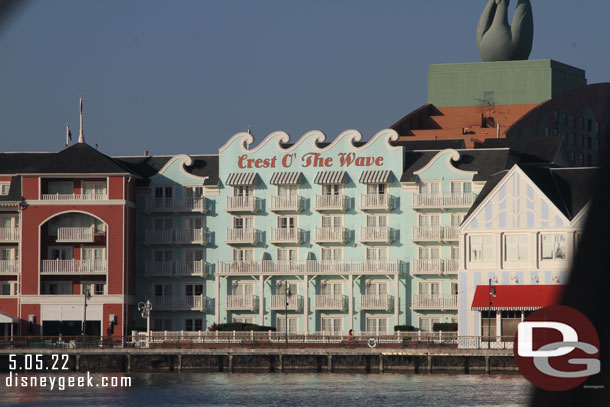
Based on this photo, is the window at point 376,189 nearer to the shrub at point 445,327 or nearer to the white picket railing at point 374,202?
the white picket railing at point 374,202

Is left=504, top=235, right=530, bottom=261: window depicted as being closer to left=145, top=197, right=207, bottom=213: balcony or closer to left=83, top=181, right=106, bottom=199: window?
left=145, top=197, right=207, bottom=213: balcony

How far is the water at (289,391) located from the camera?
6606cm

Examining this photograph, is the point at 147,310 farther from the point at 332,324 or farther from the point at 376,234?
the point at 376,234

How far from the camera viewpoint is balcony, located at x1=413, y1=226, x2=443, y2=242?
95.6m

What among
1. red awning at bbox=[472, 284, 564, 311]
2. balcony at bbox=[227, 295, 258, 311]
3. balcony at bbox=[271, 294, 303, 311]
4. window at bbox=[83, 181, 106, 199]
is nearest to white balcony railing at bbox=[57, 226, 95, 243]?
window at bbox=[83, 181, 106, 199]

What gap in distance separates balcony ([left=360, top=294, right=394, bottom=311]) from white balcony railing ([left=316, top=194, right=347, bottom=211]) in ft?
24.7

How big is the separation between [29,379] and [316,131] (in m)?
30.9

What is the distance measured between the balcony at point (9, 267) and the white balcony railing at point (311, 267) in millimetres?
16228

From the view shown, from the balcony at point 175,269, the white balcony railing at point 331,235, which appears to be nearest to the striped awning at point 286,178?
the white balcony railing at point 331,235

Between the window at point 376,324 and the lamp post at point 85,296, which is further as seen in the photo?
the window at point 376,324

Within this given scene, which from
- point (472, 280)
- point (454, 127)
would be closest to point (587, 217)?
point (472, 280)

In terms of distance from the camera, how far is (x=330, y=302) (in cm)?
9706

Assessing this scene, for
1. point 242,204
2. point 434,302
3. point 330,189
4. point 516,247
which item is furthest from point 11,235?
point 516,247

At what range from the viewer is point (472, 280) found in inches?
3533
